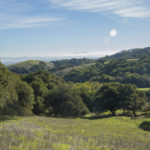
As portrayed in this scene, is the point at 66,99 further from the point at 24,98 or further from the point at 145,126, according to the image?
the point at 145,126

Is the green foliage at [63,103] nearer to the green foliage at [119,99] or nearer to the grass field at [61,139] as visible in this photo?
the green foliage at [119,99]

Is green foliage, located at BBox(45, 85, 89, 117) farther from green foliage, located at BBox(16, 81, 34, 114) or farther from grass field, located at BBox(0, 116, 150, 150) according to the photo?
grass field, located at BBox(0, 116, 150, 150)

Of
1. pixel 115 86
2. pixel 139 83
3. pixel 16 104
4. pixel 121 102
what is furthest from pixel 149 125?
pixel 139 83

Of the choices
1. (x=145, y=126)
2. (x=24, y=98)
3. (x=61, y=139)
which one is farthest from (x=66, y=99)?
(x=61, y=139)

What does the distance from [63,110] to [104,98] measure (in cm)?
1644

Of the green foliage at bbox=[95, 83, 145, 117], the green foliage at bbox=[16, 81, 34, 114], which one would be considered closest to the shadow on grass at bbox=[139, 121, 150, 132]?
the green foliage at bbox=[95, 83, 145, 117]

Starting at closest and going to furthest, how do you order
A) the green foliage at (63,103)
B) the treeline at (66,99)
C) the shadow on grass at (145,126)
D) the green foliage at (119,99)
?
the shadow on grass at (145,126) → the treeline at (66,99) → the green foliage at (63,103) → the green foliage at (119,99)

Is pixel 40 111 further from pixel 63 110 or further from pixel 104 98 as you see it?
pixel 104 98

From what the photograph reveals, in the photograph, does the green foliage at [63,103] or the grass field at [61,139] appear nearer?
the grass field at [61,139]

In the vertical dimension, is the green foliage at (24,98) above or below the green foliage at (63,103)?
above

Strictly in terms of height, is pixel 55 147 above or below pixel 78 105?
above

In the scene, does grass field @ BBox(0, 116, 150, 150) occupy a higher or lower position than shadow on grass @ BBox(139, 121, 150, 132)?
higher

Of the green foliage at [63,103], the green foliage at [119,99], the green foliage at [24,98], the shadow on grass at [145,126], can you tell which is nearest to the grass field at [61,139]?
the shadow on grass at [145,126]

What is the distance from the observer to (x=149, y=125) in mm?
41375
